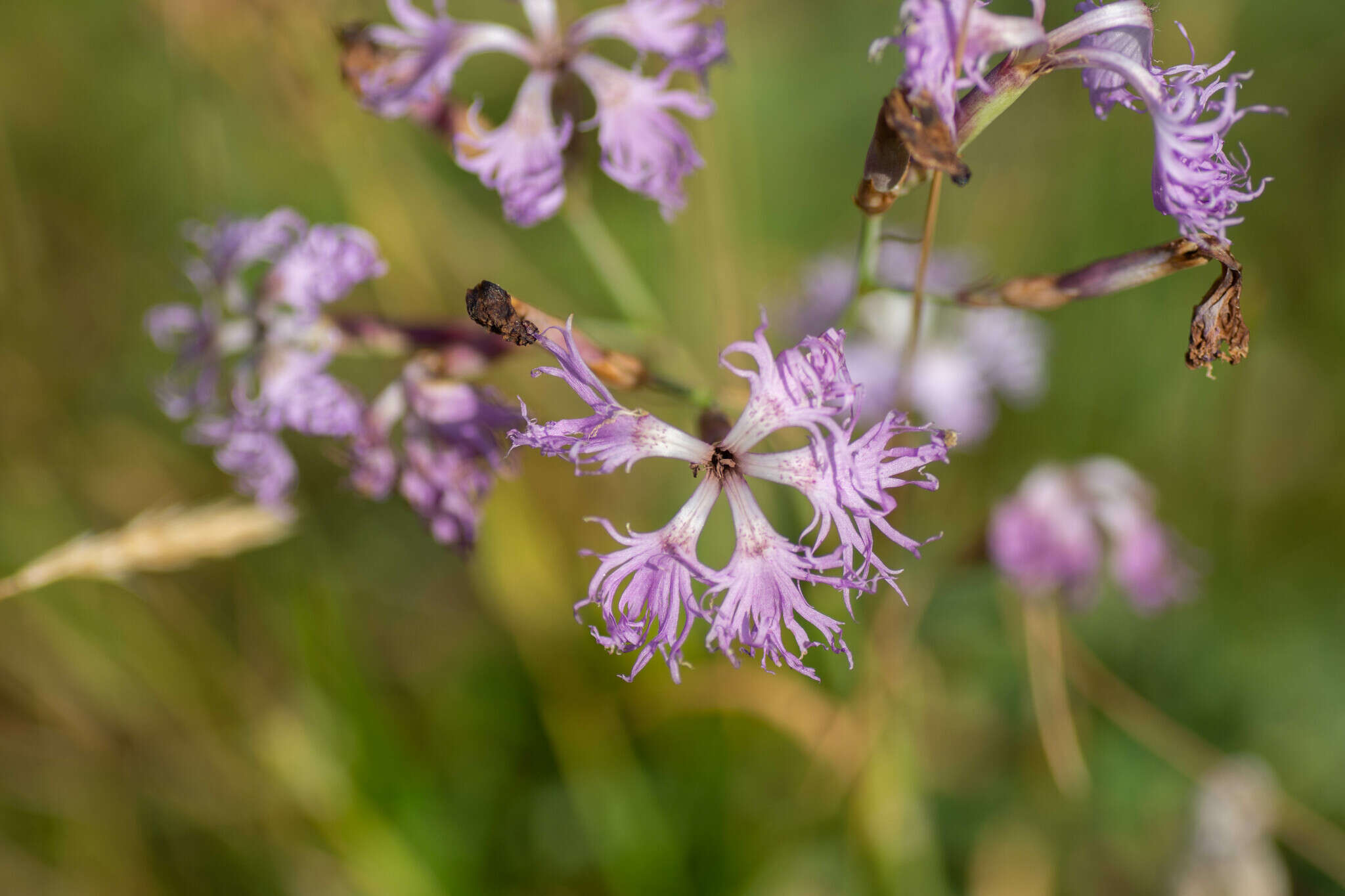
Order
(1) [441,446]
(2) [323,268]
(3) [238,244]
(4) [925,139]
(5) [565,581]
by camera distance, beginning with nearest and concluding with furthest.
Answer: (4) [925,139]
(1) [441,446]
(2) [323,268]
(3) [238,244]
(5) [565,581]

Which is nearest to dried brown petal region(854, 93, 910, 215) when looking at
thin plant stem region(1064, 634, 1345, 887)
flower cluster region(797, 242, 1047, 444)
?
flower cluster region(797, 242, 1047, 444)

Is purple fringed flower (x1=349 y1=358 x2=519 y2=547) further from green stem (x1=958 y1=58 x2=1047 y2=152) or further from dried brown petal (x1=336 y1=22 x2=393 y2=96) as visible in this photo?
green stem (x1=958 y1=58 x2=1047 y2=152)

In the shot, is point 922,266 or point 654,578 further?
point 922,266

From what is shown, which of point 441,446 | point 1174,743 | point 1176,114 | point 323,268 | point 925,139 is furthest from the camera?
point 1174,743

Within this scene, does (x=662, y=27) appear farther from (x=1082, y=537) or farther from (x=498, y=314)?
(x=1082, y=537)

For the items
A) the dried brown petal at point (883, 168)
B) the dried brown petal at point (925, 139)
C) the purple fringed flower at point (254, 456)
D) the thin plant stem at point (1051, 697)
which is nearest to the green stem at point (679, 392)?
the dried brown petal at point (883, 168)

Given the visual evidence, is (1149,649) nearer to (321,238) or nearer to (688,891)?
(688,891)

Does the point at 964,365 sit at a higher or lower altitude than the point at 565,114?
lower

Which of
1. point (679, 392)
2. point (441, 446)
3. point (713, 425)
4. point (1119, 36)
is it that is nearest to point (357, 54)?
point (441, 446)

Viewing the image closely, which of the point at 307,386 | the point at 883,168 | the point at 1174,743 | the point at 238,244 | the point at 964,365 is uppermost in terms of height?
the point at 238,244
